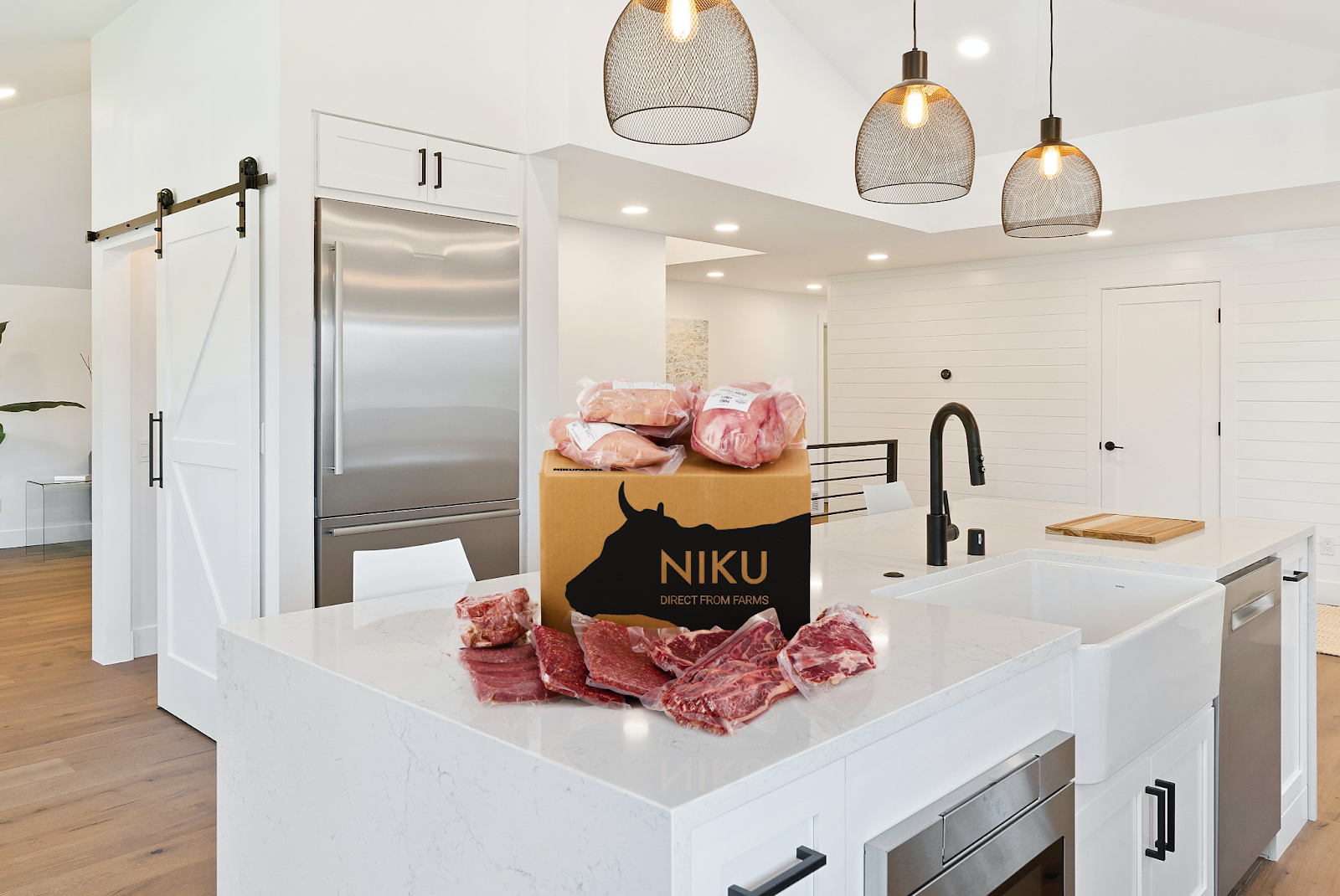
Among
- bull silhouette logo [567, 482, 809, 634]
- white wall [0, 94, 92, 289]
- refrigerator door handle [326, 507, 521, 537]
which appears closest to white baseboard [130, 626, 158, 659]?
refrigerator door handle [326, 507, 521, 537]

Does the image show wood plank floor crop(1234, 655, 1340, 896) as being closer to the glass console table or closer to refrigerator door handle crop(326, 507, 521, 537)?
refrigerator door handle crop(326, 507, 521, 537)

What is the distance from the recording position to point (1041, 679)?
1.34 meters

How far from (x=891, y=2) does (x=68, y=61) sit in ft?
13.3

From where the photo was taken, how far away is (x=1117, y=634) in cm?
206

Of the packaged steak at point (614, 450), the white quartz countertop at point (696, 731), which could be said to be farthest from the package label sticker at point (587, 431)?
the white quartz countertop at point (696, 731)

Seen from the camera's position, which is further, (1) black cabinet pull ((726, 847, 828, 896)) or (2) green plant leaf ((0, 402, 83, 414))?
(2) green plant leaf ((0, 402, 83, 414))

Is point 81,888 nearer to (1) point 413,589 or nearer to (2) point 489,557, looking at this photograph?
(1) point 413,589

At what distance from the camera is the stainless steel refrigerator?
3.08 metres

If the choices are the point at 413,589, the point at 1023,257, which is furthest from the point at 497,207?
the point at 1023,257

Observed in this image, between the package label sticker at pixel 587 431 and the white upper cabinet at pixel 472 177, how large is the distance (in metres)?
2.37

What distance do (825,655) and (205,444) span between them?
2.98 meters

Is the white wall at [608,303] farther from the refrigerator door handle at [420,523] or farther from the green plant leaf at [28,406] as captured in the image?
the green plant leaf at [28,406]

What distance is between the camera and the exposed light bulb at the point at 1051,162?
→ 2609 mm

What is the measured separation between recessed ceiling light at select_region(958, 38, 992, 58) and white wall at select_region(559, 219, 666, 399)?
2.08 m
